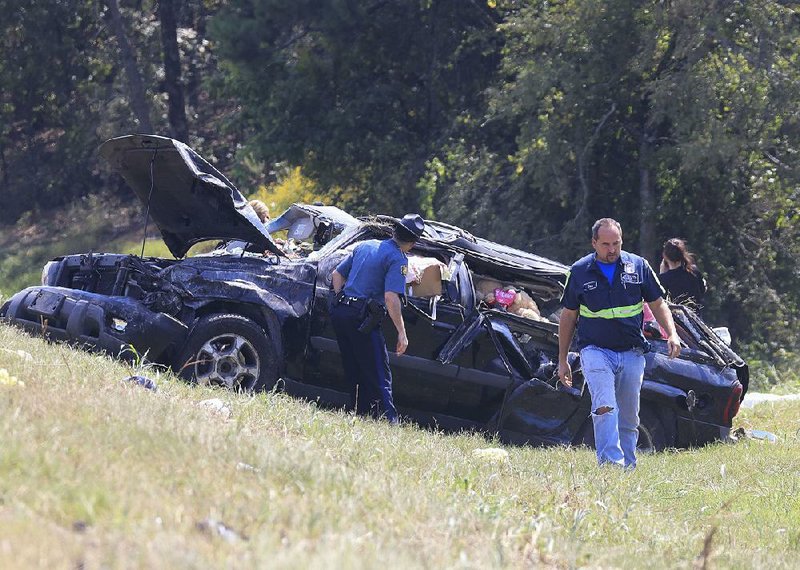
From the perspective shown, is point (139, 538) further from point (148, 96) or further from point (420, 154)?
point (148, 96)

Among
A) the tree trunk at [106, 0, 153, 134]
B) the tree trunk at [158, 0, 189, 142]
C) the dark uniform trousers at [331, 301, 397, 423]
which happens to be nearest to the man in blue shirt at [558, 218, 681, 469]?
the dark uniform trousers at [331, 301, 397, 423]

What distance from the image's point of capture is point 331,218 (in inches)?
396

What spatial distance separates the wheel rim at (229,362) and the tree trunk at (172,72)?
2260cm

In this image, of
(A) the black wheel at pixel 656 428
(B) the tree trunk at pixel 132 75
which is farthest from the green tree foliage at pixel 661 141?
(B) the tree trunk at pixel 132 75

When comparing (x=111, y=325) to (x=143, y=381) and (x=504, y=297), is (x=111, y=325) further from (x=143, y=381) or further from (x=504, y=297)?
(x=504, y=297)

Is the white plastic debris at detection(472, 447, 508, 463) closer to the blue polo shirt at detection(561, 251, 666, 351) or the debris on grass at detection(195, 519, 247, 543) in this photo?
the blue polo shirt at detection(561, 251, 666, 351)

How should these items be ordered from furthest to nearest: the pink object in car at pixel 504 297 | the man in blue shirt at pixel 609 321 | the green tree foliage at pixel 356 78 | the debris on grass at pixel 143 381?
the green tree foliage at pixel 356 78
the pink object in car at pixel 504 297
the man in blue shirt at pixel 609 321
the debris on grass at pixel 143 381

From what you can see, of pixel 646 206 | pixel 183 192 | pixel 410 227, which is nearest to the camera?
pixel 410 227

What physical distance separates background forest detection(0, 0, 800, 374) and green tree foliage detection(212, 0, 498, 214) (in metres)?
0.04

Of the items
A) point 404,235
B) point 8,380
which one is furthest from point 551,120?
point 8,380

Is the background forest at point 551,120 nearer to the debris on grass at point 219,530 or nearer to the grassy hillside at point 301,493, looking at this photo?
the grassy hillside at point 301,493

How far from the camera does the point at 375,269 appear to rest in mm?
8562

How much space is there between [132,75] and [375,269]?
22.5 meters

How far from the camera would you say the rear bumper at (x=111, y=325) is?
845cm
